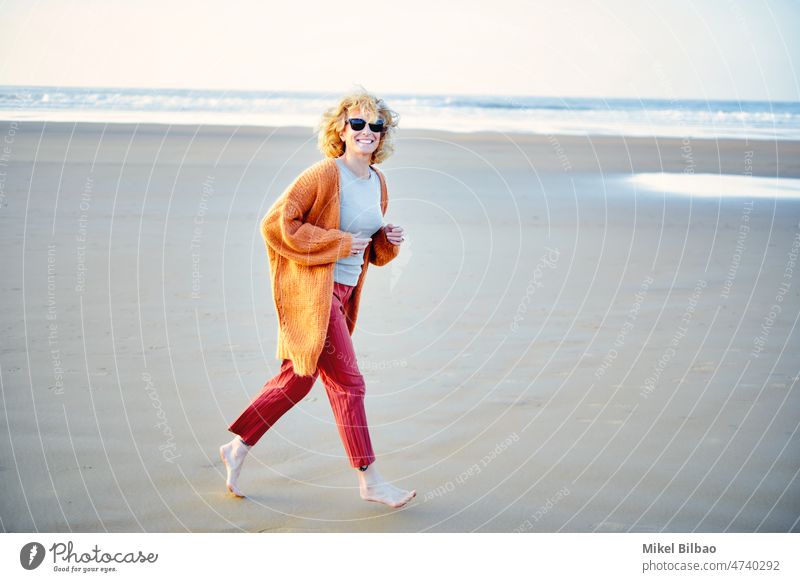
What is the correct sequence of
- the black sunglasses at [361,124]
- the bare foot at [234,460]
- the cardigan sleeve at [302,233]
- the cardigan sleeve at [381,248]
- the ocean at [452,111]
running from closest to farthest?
the cardigan sleeve at [302,233]
the black sunglasses at [361,124]
the bare foot at [234,460]
the cardigan sleeve at [381,248]
the ocean at [452,111]

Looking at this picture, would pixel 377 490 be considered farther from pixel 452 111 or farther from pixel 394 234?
pixel 452 111

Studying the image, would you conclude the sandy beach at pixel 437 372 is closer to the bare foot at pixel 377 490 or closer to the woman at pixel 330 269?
the bare foot at pixel 377 490

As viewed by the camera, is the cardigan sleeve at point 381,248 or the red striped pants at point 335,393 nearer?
the red striped pants at point 335,393

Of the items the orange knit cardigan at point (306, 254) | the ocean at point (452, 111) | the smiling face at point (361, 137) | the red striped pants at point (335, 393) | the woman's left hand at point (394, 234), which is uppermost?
the ocean at point (452, 111)

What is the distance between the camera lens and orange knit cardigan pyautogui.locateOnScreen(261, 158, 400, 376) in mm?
4445

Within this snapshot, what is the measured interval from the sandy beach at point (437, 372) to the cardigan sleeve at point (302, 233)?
1.30 meters

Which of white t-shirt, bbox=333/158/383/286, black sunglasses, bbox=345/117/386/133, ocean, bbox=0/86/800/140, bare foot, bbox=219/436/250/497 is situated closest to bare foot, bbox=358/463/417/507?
bare foot, bbox=219/436/250/497

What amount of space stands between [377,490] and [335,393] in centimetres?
55

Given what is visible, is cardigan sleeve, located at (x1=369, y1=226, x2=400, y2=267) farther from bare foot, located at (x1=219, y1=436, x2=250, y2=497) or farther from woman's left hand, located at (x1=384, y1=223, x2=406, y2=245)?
bare foot, located at (x1=219, y1=436, x2=250, y2=497)

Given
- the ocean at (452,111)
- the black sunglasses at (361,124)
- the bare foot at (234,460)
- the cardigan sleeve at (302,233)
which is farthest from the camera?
the ocean at (452,111)

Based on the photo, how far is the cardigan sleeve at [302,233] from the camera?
14.5 ft

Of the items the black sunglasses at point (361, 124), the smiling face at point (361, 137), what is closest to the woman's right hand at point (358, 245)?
the smiling face at point (361, 137)

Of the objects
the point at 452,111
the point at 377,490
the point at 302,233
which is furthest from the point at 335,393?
the point at 452,111

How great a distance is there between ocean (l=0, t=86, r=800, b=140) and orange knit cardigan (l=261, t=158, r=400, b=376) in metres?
25.6
